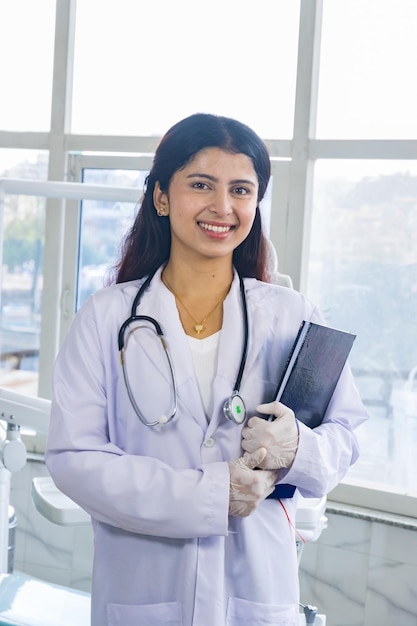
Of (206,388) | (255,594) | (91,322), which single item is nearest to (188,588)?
(255,594)

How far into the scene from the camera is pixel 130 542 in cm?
122

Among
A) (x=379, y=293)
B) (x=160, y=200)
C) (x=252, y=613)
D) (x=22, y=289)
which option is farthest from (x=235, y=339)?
(x=22, y=289)

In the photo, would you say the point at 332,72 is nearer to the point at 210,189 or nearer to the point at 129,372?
the point at 210,189

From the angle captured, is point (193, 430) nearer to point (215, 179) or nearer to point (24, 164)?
point (215, 179)

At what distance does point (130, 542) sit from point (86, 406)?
0.73 feet

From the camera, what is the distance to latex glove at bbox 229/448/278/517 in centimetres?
113

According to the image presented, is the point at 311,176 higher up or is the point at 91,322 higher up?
the point at 311,176

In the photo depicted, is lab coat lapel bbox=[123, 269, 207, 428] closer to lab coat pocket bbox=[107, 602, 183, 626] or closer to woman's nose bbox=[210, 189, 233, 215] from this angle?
woman's nose bbox=[210, 189, 233, 215]

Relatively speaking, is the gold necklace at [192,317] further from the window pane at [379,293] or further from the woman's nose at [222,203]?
the window pane at [379,293]

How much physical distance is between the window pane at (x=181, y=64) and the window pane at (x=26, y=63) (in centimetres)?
16

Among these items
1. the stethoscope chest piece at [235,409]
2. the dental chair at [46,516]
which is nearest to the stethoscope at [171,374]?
the stethoscope chest piece at [235,409]

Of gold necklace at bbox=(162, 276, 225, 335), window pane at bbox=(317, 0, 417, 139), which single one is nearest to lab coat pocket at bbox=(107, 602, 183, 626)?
gold necklace at bbox=(162, 276, 225, 335)

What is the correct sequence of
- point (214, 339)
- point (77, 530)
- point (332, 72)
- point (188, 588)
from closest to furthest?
1. point (188, 588)
2. point (214, 339)
3. point (332, 72)
4. point (77, 530)

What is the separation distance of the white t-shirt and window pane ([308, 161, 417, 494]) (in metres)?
1.60
